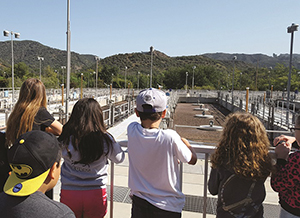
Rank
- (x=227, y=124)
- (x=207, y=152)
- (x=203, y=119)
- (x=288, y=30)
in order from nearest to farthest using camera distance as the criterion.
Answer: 1. (x=227, y=124)
2. (x=207, y=152)
3. (x=288, y=30)
4. (x=203, y=119)

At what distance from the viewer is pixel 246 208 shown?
207 centimetres

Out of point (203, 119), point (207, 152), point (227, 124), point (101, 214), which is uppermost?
point (227, 124)

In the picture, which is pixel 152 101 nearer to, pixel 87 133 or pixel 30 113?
pixel 87 133

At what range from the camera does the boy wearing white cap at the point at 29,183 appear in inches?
53.8

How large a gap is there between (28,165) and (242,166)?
1.38m

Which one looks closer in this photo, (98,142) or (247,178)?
(247,178)

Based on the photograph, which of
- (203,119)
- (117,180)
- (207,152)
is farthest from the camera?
(203,119)

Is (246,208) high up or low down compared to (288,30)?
Result: down

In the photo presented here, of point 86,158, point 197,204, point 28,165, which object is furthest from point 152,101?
point 197,204

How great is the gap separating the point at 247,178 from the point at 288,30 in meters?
19.5

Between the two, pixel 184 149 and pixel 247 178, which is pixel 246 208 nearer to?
pixel 247 178

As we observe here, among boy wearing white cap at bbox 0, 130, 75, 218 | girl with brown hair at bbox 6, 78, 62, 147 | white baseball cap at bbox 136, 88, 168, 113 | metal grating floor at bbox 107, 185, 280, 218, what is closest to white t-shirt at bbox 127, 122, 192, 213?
white baseball cap at bbox 136, 88, 168, 113

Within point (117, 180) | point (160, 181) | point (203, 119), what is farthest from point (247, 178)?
point (203, 119)

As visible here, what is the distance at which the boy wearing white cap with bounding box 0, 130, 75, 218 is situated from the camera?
1.37 meters
